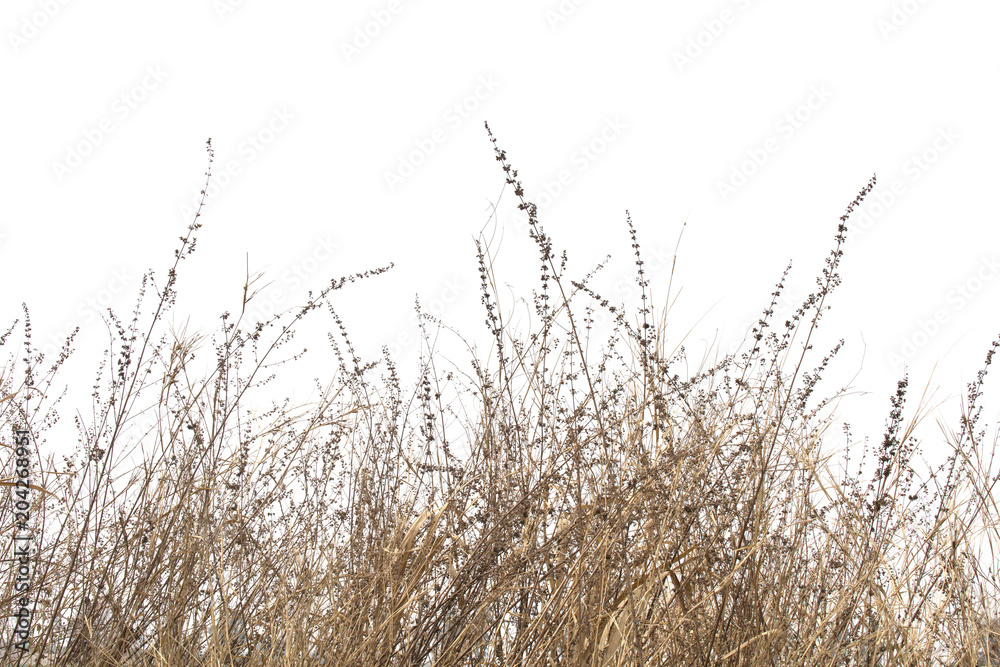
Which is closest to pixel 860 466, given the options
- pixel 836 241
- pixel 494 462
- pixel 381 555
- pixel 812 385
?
pixel 812 385

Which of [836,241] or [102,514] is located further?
[102,514]

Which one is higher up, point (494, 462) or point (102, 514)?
point (102, 514)

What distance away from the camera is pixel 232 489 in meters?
2.54

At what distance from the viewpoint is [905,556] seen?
7.70 feet

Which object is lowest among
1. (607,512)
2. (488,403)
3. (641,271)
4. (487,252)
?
(607,512)

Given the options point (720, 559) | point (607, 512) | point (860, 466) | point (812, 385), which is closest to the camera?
point (607, 512)

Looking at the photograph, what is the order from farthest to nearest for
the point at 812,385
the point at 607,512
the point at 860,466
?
1. the point at 860,466
2. the point at 812,385
3. the point at 607,512

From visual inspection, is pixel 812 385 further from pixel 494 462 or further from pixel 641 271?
pixel 494 462

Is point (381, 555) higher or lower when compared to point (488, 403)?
lower

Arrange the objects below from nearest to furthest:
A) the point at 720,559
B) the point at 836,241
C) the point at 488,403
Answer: the point at 720,559 < the point at 836,241 < the point at 488,403

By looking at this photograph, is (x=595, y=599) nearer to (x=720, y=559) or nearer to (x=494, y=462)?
(x=720, y=559)

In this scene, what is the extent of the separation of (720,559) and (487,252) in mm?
1141

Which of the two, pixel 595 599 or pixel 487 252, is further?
pixel 487 252

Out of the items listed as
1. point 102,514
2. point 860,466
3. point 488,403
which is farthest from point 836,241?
point 102,514
